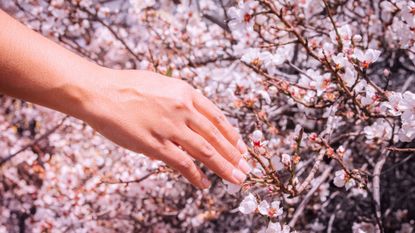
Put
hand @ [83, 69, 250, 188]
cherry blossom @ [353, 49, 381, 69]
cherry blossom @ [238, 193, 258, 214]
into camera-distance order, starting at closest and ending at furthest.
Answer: hand @ [83, 69, 250, 188]
cherry blossom @ [238, 193, 258, 214]
cherry blossom @ [353, 49, 381, 69]

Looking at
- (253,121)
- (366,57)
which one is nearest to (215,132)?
(366,57)

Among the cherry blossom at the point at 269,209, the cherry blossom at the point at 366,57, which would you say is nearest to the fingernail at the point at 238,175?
the cherry blossom at the point at 269,209

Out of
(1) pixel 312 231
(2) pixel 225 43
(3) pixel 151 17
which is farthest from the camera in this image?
(3) pixel 151 17

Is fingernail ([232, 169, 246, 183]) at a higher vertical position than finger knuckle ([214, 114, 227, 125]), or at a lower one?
lower

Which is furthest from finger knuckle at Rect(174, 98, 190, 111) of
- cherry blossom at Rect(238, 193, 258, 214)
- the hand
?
cherry blossom at Rect(238, 193, 258, 214)

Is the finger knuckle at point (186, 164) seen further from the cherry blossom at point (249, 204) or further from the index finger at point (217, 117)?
the cherry blossom at point (249, 204)

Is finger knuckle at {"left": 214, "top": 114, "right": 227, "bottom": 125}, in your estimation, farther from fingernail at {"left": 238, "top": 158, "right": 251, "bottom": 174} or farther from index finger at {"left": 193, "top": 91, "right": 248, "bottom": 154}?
fingernail at {"left": 238, "top": 158, "right": 251, "bottom": 174}

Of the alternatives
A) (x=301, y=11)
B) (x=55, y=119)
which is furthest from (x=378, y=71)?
(x=55, y=119)

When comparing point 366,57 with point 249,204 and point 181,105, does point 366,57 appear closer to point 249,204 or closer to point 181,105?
point 249,204

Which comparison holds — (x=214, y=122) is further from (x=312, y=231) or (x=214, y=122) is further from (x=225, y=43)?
(x=225, y=43)
